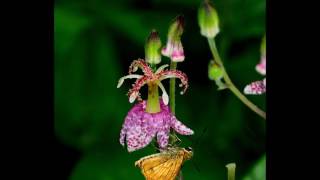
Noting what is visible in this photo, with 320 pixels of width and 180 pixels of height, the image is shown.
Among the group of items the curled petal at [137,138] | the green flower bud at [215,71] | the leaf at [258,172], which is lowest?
the leaf at [258,172]

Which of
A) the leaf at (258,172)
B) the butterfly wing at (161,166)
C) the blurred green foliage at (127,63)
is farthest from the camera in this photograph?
the blurred green foliage at (127,63)

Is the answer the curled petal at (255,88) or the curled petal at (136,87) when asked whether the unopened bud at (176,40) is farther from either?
the curled petal at (255,88)

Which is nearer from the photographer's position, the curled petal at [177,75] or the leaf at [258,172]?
the curled petal at [177,75]

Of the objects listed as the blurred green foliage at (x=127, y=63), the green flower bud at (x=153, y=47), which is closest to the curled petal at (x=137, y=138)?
the green flower bud at (x=153, y=47)

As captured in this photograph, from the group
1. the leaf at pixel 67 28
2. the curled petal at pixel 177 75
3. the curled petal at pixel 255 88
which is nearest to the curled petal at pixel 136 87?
the curled petal at pixel 177 75

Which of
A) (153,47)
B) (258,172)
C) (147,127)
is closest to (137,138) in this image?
(147,127)

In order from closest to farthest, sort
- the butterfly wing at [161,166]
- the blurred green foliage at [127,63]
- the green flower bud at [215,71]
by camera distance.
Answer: the butterfly wing at [161,166]
the green flower bud at [215,71]
the blurred green foliage at [127,63]

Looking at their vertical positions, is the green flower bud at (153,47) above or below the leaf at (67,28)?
below
